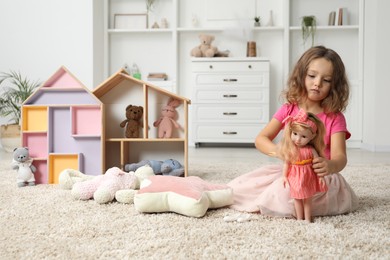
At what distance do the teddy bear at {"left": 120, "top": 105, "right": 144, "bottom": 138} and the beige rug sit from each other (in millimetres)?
775

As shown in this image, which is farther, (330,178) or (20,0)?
(20,0)

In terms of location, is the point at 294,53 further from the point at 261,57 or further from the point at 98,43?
the point at 98,43

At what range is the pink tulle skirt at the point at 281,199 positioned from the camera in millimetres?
1511

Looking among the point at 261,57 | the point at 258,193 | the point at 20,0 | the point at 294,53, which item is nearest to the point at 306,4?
the point at 294,53

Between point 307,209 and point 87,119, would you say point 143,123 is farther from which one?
point 307,209

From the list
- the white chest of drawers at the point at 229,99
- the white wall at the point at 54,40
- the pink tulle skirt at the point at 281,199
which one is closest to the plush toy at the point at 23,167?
the pink tulle skirt at the point at 281,199

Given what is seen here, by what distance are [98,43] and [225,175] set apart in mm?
2985

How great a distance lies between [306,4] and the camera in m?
5.18

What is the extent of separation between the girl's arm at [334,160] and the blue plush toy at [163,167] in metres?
1.03

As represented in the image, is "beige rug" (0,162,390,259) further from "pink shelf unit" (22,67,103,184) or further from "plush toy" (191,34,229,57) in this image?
"plush toy" (191,34,229,57)

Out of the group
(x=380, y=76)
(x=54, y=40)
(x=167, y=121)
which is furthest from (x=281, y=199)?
(x=54, y=40)

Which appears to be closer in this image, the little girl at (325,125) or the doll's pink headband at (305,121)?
the doll's pink headband at (305,121)

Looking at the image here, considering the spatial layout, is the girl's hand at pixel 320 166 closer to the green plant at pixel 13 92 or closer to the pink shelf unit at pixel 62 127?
the pink shelf unit at pixel 62 127

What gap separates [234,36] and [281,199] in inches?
155
